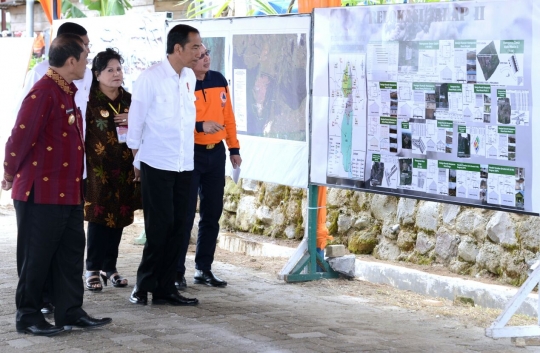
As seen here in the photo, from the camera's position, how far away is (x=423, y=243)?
306 inches

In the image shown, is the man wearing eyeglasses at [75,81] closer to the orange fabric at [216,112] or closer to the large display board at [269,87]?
the orange fabric at [216,112]

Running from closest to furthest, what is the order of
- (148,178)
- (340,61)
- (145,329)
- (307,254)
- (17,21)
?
(145,329) → (148,178) → (340,61) → (307,254) → (17,21)

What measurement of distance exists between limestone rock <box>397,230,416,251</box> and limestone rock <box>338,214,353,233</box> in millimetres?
666

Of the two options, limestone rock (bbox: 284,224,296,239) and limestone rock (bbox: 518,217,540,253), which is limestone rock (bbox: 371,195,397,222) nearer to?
limestone rock (bbox: 284,224,296,239)

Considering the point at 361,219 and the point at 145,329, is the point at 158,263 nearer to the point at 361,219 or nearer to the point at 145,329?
the point at 145,329

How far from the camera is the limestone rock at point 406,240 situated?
25.8 feet

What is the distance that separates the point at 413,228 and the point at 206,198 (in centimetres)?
187

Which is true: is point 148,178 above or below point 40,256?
above

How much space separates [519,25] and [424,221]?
2.42m

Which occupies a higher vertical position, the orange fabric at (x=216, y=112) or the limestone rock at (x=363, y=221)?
the orange fabric at (x=216, y=112)

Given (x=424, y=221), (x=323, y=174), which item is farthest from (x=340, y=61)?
(x=424, y=221)

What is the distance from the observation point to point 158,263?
257 inches

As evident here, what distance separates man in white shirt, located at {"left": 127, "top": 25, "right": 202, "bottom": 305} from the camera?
20.9ft

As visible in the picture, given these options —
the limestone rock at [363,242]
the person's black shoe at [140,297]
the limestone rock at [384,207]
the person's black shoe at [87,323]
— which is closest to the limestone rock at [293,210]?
the limestone rock at [363,242]
